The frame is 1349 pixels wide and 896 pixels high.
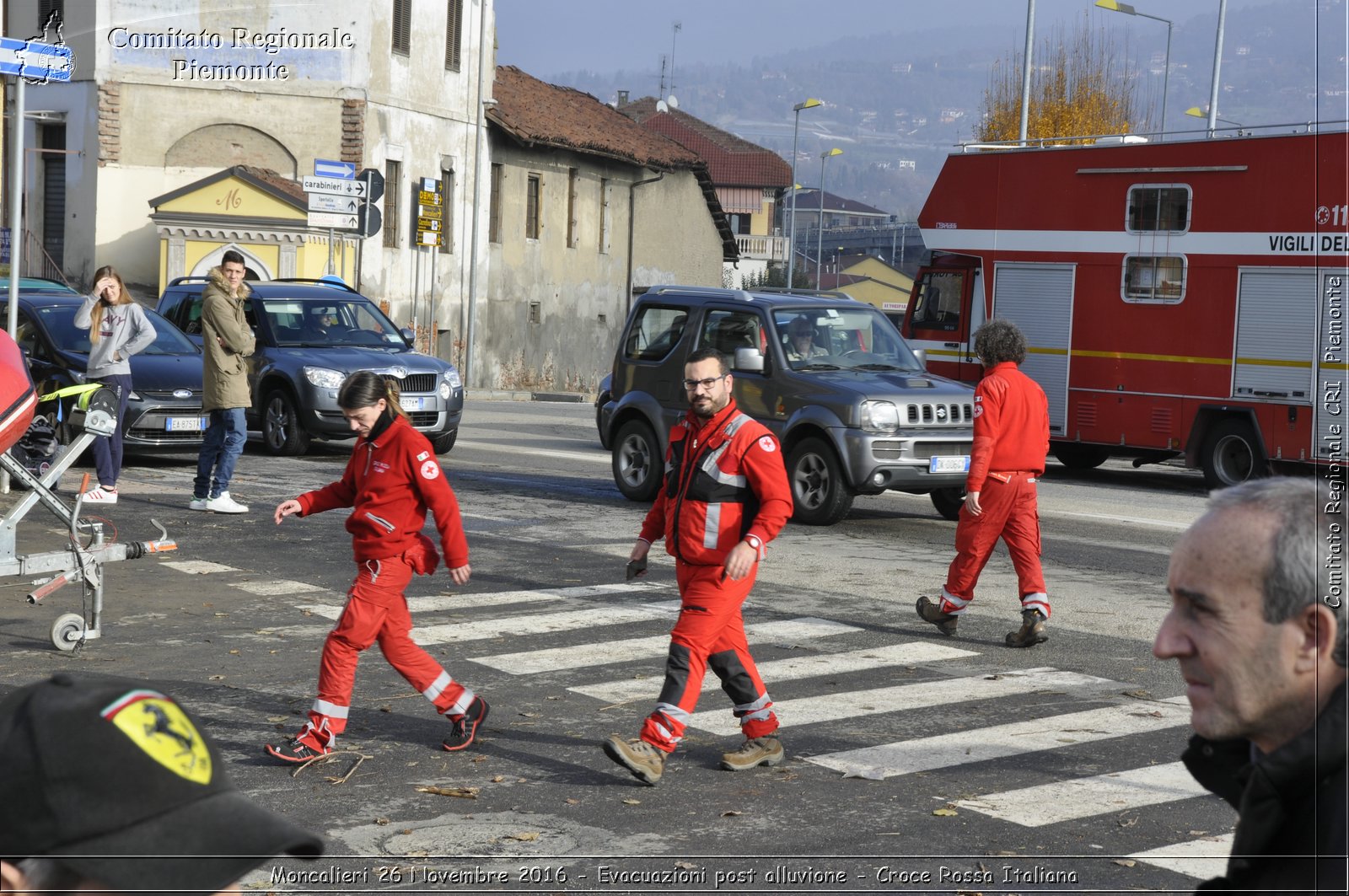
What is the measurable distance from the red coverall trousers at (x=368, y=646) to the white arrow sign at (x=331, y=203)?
72.0ft

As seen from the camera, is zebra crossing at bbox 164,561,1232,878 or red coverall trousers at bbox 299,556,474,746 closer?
zebra crossing at bbox 164,561,1232,878

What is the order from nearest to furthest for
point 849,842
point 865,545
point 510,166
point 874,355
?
point 849,842 < point 865,545 < point 874,355 < point 510,166

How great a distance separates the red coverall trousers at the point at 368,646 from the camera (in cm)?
691

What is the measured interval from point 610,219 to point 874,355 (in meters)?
36.1

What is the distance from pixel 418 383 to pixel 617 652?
1089 cm

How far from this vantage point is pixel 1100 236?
20969 millimetres

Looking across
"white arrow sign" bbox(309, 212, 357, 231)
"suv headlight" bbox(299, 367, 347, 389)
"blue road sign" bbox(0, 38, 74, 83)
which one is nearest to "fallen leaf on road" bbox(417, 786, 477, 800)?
"blue road sign" bbox(0, 38, 74, 83)

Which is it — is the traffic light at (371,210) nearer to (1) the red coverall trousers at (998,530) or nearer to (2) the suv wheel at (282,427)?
(2) the suv wheel at (282,427)

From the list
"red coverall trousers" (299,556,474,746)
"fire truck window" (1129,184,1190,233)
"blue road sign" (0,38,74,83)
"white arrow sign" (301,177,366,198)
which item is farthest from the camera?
"white arrow sign" (301,177,366,198)

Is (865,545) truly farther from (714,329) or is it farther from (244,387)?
(244,387)

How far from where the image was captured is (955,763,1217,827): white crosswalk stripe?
20.7ft

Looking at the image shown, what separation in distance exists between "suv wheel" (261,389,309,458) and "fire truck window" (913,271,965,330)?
8703 mm

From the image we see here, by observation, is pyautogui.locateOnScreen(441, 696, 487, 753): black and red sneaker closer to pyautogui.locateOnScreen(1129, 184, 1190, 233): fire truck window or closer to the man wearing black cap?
the man wearing black cap

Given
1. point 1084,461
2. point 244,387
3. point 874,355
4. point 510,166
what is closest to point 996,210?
point 1084,461
